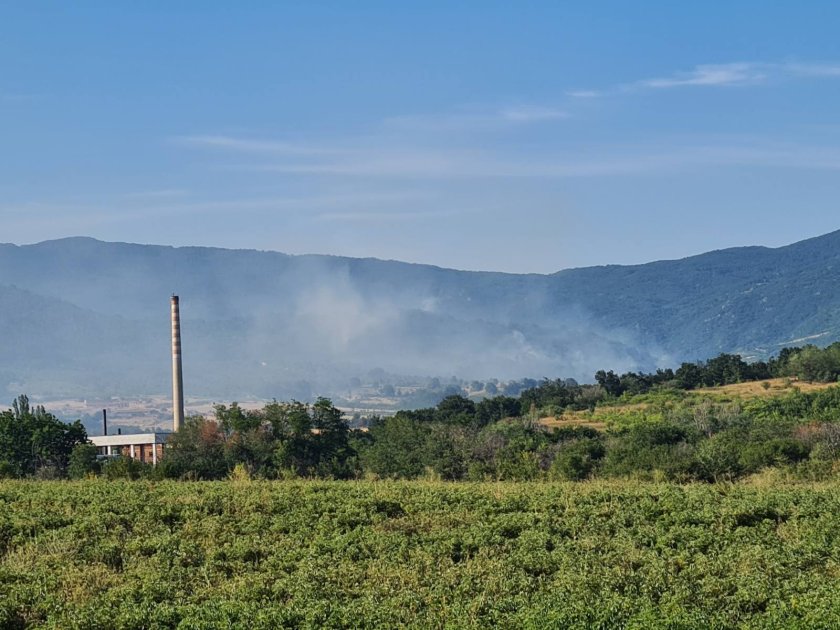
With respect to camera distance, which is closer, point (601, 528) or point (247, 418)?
point (601, 528)

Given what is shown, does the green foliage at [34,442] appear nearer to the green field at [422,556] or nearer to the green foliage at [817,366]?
the green field at [422,556]

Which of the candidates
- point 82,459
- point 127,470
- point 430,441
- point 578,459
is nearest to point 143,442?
point 82,459

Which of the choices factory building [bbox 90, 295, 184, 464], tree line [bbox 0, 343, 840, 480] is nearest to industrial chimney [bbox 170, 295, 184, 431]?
factory building [bbox 90, 295, 184, 464]

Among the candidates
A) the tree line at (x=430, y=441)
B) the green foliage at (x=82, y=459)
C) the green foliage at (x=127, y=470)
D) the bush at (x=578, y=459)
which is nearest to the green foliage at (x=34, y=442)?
the tree line at (x=430, y=441)

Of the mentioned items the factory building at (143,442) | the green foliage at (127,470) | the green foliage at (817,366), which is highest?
the green foliage at (817,366)

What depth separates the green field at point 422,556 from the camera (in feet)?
55.3

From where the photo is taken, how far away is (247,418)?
6444cm

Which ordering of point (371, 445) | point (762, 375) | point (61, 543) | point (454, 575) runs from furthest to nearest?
point (762, 375) < point (371, 445) < point (61, 543) < point (454, 575)

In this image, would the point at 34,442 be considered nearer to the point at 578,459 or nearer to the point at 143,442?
the point at 578,459

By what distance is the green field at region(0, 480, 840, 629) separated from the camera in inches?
664

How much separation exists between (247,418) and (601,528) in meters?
44.1

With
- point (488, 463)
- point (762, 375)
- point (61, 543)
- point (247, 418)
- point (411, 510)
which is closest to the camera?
point (61, 543)

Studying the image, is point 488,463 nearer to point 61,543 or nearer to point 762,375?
point 61,543

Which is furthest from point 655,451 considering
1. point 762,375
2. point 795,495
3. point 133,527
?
point 762,375
